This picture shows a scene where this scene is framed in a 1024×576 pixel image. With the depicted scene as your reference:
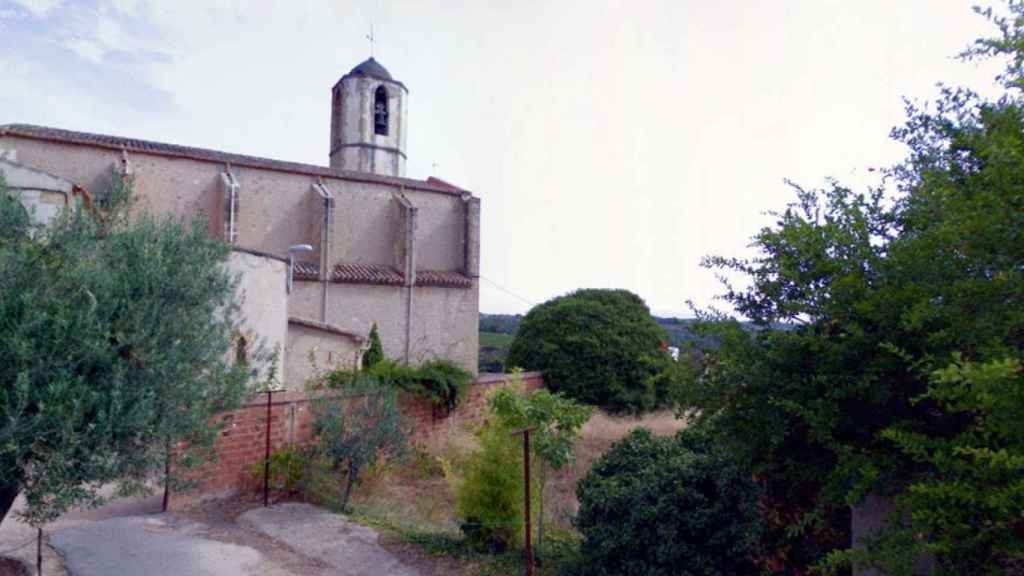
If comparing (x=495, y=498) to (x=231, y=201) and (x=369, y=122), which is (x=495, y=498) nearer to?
(x=231, y=201)

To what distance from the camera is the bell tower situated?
3164cm

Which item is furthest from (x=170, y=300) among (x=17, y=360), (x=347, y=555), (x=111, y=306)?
(x=347, y=555)

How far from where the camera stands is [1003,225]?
258 centimetres

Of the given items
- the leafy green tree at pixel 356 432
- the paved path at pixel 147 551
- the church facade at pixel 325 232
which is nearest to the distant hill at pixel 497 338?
the church facade at pixel 325 232

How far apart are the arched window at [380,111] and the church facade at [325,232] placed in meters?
0.75

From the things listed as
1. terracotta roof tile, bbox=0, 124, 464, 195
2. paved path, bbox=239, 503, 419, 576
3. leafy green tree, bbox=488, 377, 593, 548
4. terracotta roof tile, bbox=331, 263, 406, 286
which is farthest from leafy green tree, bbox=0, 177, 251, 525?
terracotta roof tile, bbox=331, 263, 406, 286

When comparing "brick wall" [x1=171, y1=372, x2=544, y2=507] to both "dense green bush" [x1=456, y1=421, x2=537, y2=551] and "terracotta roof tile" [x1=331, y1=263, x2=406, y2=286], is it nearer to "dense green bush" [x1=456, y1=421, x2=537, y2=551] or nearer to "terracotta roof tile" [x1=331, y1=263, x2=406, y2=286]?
"dense green bush" [x1=456, y1=421, x2=537, y2=551]

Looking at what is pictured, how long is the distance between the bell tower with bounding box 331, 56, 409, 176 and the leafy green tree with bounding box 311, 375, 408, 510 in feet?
79.3

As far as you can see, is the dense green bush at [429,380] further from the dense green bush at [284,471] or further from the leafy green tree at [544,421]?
the leafy green tree at [544,421]

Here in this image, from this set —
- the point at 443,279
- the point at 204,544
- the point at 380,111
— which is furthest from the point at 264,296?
the point at 380,111

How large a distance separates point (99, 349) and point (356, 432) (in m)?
4.37

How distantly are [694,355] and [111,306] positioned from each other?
396cm

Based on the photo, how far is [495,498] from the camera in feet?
22.0

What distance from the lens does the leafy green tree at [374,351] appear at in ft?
66.0
